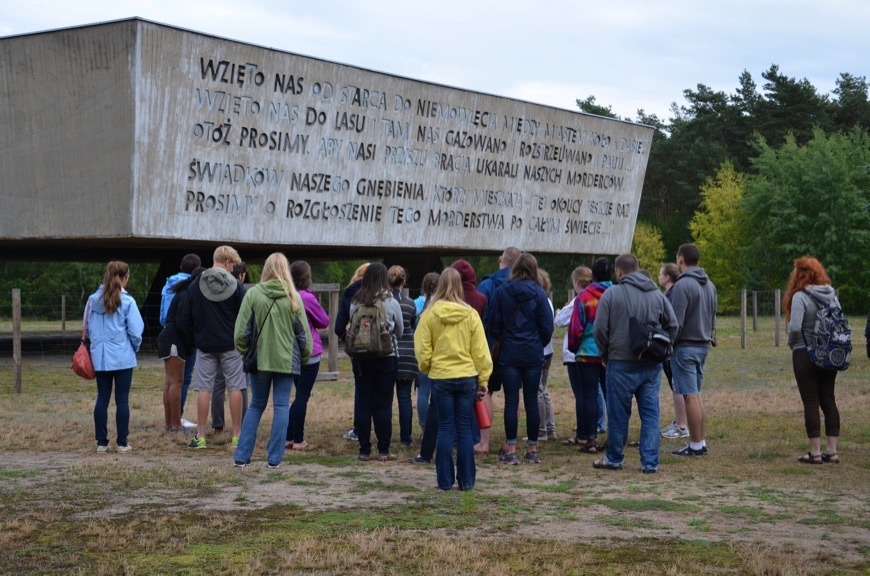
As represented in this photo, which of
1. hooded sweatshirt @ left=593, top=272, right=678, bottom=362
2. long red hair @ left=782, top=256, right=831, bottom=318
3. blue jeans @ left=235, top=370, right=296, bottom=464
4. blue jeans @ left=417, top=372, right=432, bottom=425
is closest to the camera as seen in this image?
blue jeans @ left=235, top=370, right=296, bottom=464

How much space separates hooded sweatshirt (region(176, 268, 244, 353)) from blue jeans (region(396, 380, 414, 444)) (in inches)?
61.8

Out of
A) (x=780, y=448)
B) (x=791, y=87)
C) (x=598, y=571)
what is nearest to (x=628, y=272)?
(x=780, y=448)

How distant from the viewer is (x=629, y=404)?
372 inches

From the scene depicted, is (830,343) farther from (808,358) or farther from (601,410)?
(601,410)

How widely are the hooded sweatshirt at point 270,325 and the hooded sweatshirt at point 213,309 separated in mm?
1229

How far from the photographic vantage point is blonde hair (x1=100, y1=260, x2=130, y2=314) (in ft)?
33.0

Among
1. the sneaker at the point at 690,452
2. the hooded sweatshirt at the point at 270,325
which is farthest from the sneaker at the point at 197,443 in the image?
the sneaker at the point at 690,452

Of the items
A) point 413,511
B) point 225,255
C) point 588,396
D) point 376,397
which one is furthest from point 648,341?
point 225,255

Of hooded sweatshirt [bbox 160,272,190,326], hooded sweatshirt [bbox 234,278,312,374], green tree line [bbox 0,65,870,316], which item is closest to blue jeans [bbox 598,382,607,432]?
hooded sweatshirt [bbox 234,278,312,374]

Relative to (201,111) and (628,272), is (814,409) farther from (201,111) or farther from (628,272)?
(201,111)

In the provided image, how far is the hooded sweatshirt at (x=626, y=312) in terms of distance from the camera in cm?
930

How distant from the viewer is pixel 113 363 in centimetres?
1021

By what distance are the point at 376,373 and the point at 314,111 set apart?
16.0 meters

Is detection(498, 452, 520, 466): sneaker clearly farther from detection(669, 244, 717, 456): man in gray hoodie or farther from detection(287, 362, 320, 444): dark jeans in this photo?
detection(287, 362, 320, 444): dark jeans
